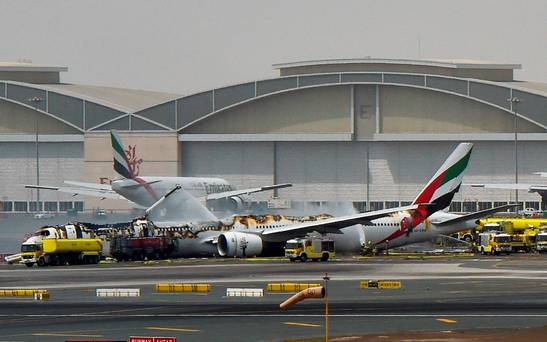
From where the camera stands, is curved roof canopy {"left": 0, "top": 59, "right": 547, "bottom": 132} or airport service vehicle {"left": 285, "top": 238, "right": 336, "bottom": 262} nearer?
airport service vehicle {"left": 285, "top": 238, "right": 336, "bottom": 262}

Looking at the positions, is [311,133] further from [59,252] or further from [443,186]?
[59,252]

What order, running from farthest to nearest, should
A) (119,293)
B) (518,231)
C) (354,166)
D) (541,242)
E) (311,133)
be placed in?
1. (354,166)
2. (311,133)
3. (518,231)
4. (541,242)
5. (119,293)

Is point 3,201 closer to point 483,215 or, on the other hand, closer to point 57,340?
point 483,215

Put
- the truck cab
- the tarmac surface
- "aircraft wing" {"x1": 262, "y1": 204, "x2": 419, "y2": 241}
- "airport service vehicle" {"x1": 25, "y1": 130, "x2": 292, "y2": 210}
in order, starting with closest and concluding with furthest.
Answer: the tarmac surface → the truck cab → "aircraft wing" {"x1": 262, "y1": 204, "x2": 419, "y2": 241} → "airport service vehicle" {"x1": 25, "y1": 130, "x2": 292, "y2": 210}

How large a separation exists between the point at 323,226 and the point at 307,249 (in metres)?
3.58

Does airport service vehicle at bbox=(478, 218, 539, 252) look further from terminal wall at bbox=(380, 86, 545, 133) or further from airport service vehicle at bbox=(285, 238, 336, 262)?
terminal wall at bbox=(380, 86, 545, 133)

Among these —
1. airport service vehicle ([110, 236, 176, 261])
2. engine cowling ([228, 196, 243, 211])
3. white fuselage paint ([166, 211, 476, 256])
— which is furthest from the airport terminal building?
airport service vehicle ([110, 236, 176, 261])

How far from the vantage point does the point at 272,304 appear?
5088cm

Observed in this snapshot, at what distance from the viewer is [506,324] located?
42.0 metres

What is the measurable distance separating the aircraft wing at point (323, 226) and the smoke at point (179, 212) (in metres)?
5.74

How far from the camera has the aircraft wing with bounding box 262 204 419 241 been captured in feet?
289

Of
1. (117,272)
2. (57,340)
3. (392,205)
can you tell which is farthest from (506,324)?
(392,205)

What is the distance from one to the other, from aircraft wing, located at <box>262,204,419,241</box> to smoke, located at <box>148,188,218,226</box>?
5.74 m

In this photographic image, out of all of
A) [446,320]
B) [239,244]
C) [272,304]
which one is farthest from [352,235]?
[446,320]
